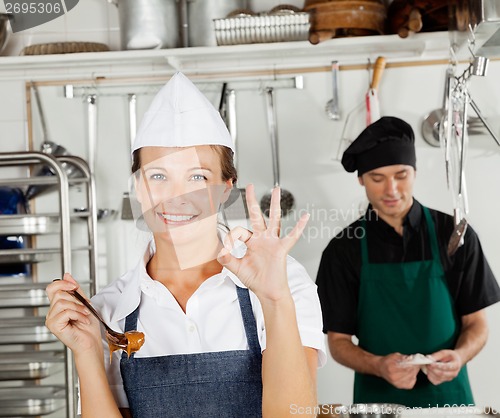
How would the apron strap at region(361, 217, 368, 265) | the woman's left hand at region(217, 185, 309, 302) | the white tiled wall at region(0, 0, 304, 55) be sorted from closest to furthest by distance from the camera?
the woman's left hand at region(217, 185, 309, 302), the apron strap at region(361, 217, 368, 265), the white tiled wall at region(0, 0, 304, 55)

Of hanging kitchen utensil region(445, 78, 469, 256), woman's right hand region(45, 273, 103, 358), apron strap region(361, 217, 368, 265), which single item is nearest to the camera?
woman's right hand region(45, 273, 103, 358)

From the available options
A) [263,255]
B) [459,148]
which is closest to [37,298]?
[459,148]

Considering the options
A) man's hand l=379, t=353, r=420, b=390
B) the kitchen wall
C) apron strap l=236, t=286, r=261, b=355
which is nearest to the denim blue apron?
apron strap l=236, t=286, r=261, b=355

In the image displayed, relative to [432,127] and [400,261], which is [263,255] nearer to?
[400,261]

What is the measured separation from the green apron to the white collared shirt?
3.20 feet

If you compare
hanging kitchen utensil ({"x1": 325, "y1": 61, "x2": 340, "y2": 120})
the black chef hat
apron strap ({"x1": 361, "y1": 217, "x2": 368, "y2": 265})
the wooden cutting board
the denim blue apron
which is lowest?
the denim blue apron

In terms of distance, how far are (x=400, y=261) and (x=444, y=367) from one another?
347 mm

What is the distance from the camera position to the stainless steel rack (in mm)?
2141

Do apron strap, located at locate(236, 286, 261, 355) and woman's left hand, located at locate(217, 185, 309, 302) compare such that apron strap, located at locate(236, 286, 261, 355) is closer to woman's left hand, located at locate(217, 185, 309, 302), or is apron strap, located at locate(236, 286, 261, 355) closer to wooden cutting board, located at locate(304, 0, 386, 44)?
woman's left hand, located at locate(217, 185, 309, 302)

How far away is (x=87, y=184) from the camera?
2318 mm

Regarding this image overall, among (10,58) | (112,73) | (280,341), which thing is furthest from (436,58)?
(280,341)

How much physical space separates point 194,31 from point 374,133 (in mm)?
667

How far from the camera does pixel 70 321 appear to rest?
1.18 meters

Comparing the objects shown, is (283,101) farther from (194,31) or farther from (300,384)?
(300,384)
